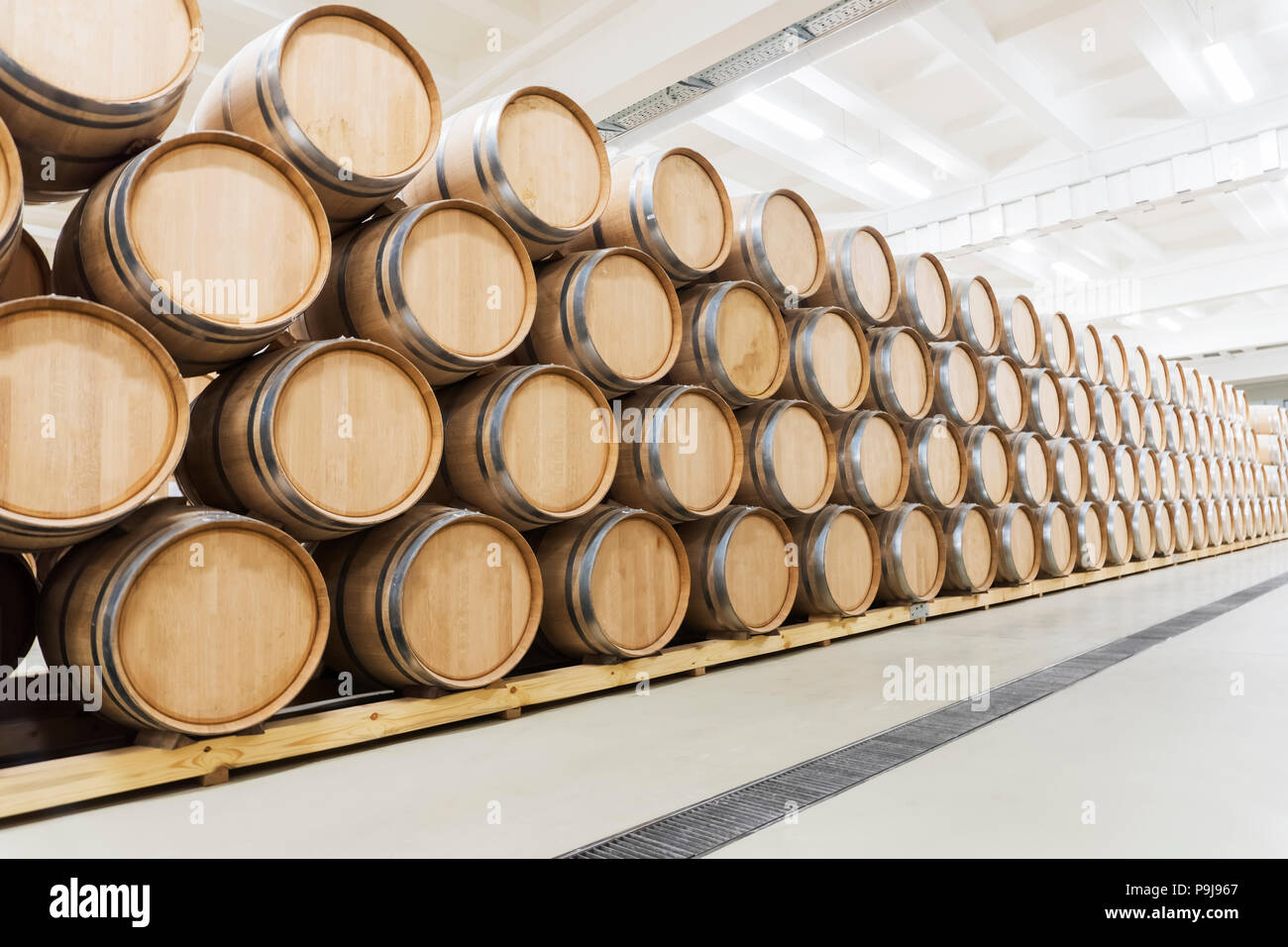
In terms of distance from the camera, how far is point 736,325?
4.20m

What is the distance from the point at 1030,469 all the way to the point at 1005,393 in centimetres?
57

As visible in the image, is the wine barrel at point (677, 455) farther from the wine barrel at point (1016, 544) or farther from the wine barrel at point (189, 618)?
the wine barrel at point (1016, 544)

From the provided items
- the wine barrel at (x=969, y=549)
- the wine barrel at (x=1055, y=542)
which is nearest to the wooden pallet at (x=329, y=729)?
the wine barrel at (x=969, y=549)

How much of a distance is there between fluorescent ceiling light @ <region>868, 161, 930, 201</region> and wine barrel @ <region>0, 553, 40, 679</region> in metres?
8.27

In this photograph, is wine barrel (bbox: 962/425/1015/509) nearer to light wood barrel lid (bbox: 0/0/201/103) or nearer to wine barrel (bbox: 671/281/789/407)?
wine barrel (bbox: 671/281/789/407)

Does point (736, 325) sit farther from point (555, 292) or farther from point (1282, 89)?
point (1282, 89)

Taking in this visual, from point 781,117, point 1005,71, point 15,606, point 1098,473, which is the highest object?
point 781,117

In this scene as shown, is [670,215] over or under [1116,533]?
over

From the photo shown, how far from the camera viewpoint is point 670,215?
396 cm

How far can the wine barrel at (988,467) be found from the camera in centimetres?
579

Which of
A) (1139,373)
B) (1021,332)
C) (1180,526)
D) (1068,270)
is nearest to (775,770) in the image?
(1021,332)

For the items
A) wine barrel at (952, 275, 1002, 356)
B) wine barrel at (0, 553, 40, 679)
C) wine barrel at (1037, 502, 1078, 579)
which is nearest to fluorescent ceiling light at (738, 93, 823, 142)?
wine barrel at (952, 275, 1002, 356)

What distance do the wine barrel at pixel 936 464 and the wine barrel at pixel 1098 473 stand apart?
2.09 m

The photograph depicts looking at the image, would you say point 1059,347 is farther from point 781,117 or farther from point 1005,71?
point 781,117
